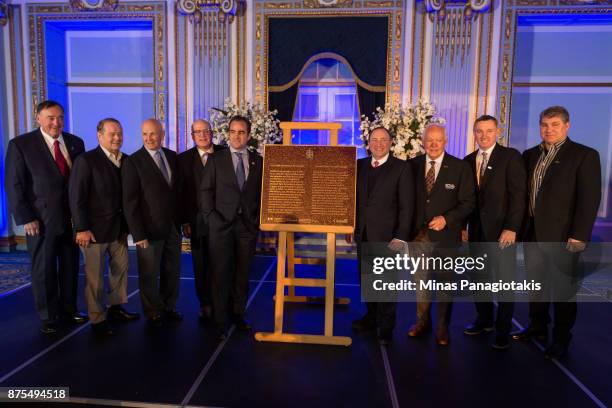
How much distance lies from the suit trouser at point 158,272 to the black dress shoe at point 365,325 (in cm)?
156

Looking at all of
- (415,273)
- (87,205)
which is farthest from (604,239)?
(87,205)

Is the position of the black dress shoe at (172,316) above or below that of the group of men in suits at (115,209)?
below

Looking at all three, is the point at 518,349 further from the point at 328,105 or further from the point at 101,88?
the point at 101,88

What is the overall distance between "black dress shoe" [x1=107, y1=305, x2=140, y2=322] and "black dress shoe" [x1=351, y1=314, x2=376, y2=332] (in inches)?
73.4

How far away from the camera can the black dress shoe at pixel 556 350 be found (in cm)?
285

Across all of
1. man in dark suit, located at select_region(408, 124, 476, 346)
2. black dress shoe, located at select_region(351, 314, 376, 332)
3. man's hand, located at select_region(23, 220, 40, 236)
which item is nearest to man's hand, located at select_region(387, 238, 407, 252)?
man in dark suit, located at select_region(408, 124, 476, 346)

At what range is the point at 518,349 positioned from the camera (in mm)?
3014

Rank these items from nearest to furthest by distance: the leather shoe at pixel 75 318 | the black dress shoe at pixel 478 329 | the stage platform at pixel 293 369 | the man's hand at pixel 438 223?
the stage platform at pixel 293 369, the man's hand at pixel 438 223, the black dress shoe at pixel 478 329, the leather shoe at pixel 75 318

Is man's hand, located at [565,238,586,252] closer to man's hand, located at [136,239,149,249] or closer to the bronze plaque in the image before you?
the bronze plaque

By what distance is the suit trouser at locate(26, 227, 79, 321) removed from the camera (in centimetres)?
315

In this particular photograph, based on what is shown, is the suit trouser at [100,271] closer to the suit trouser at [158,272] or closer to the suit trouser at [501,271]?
the suit trouser at [158,272]

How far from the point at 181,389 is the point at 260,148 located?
3719mm

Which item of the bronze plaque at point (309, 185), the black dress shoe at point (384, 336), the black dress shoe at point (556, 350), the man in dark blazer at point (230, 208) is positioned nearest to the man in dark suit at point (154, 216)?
the man in dark blazer at point (230, 208)

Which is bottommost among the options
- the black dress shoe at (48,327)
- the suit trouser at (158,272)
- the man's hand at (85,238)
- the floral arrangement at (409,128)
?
the black dress shoe at (48,327)
